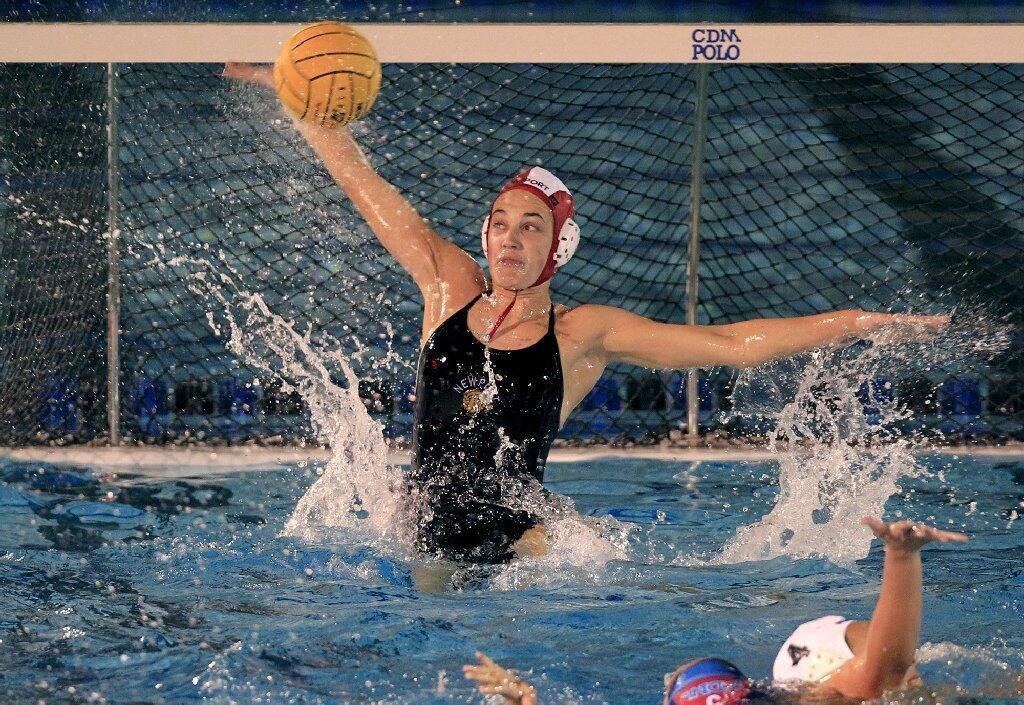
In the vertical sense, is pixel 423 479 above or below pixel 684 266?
below

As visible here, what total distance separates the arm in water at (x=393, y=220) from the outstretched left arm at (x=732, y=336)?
0.46 meters

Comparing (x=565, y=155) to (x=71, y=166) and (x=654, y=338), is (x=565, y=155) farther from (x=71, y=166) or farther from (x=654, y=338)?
(x=654, y=338)

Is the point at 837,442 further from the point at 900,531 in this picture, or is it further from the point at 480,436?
the point at 900,531

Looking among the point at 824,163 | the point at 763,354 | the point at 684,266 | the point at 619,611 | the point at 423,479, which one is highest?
the point at 824,163

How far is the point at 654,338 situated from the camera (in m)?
4.02

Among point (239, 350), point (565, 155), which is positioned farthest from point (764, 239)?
point (239, 350)

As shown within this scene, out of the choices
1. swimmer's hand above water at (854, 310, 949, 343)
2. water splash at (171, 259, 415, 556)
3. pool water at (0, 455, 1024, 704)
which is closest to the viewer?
pool water at (0, 455, 1024, 704)

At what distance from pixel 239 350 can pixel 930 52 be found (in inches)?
119

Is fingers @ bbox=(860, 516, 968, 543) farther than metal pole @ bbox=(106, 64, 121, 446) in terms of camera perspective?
No

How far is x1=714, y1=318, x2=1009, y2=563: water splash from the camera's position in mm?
4504

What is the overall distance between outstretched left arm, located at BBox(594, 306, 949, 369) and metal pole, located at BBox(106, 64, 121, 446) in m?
2.34

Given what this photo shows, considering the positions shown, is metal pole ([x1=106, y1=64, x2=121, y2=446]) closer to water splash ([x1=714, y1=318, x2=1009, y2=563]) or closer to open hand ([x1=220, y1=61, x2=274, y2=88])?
open hand ([x1=220, y1=61, x2=274, y2=88])

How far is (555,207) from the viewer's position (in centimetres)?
399

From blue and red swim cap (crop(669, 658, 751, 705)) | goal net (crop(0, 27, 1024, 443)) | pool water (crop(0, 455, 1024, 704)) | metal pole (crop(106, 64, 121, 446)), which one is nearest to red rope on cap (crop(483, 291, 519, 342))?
pool water (crop(0, 455, 1024, 704))
